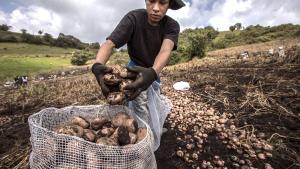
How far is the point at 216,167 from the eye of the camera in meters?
2.35

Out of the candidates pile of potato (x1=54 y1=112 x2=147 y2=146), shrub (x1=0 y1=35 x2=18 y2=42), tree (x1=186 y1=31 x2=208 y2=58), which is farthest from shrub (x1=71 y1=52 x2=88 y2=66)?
shrub (x1=0 y1=35 x2=18 y2=42)

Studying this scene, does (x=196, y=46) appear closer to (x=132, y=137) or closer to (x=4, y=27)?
(x=132, y=137)

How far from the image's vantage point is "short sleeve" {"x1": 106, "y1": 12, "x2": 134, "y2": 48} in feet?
7.03

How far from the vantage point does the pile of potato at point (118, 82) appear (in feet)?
5.98

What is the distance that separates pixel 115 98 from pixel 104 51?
1.37 ft

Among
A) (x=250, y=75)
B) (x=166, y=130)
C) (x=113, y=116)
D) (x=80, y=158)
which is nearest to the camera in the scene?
(x=80, y=158)

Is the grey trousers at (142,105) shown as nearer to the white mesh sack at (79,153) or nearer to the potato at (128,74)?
the potato at (128,74)

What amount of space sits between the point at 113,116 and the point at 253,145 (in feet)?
4.39

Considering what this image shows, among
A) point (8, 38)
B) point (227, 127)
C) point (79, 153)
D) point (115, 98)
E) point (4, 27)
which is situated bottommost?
point (8, 38)

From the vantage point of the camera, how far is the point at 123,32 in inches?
86.3

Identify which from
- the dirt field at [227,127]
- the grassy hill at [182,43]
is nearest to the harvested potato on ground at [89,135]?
the dirt field at [227,127]

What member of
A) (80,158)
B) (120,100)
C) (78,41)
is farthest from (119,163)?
(78,41)

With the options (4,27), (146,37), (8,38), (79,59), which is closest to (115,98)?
(146,37)

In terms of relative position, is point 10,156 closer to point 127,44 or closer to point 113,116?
point 113,116
